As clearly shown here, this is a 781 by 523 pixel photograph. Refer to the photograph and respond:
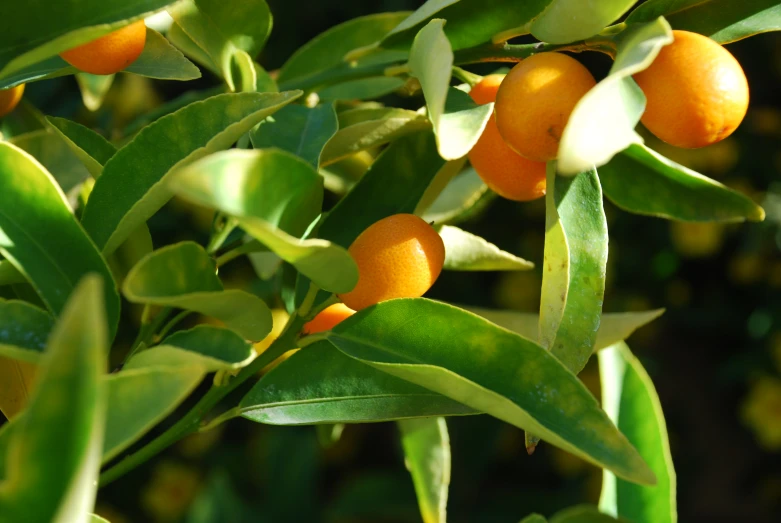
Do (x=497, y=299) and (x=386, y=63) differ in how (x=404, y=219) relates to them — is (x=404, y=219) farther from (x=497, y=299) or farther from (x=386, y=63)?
(x=497, y=299)

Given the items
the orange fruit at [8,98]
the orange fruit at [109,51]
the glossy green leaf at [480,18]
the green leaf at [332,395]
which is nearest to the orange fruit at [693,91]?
the glossy green leaf at [480,18]

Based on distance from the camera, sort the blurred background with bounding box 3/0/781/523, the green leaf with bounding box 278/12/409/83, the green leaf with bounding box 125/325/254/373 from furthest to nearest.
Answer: the blurred background with bounding box 3/0/781/523, the green leaf with bounding box 278/12/409/83, the green leaf with bounding box 125/325/254/373

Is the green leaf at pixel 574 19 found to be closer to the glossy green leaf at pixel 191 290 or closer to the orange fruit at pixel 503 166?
the orange fruit at pixel 503 166

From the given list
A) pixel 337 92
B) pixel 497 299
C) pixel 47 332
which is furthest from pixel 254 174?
pixel 497 299

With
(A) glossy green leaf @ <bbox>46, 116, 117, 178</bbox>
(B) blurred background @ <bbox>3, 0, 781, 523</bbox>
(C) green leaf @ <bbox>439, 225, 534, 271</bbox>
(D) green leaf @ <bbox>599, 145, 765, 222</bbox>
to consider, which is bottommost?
(B) blurred background @ <bbox>3, 0, 781, 523</bbox>

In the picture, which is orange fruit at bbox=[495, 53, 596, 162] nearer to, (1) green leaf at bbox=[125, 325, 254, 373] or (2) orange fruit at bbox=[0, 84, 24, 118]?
(1) green leaf at bbox=[125, 325, 254, 373]

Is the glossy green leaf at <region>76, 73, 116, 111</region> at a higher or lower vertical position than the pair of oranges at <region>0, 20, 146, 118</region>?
lower

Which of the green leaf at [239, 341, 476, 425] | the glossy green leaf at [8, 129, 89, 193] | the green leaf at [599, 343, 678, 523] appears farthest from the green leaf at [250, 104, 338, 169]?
the green leaf at [599, 343, 678, 523]
